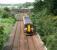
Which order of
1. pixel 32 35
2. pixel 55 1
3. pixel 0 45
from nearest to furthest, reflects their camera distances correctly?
pixel 0 45 → pixel 32 35 → pixel 55 1

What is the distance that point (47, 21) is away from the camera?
15.6 meters

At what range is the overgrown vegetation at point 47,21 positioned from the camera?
11.3m

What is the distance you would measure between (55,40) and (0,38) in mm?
3714

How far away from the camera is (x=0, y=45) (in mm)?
12172

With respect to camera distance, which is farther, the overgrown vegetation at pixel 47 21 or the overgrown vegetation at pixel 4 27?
the overgrown vegetation at pixel 4 27

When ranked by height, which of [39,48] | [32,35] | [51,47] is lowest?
[32,35]

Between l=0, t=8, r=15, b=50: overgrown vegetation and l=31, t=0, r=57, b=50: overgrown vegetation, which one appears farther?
l=0, t=8, r=15, b=50: overgrown vegetation

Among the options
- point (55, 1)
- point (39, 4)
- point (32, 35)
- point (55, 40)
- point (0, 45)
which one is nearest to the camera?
point (55, 40)

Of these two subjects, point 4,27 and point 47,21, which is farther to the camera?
point 4,27

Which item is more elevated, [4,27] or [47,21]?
[47,21]

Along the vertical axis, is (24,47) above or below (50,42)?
below

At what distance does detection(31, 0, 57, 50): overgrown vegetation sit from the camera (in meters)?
11.3

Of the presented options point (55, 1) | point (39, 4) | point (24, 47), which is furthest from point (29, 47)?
point (39, 4)

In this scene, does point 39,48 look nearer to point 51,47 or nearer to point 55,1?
point 51,47
